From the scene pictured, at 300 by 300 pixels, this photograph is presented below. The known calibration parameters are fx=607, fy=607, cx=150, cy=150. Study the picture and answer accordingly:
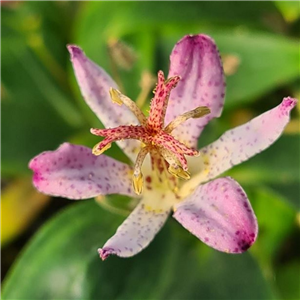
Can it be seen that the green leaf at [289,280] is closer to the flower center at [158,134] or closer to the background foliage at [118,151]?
the background foliage at [118,151]

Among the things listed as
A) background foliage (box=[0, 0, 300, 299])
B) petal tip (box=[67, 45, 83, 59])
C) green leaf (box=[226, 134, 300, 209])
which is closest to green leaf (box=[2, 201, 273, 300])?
background foliage (box=[0, 0, 300, 299])

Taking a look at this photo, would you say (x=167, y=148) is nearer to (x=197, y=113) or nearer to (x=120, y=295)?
(x=197, y=113)

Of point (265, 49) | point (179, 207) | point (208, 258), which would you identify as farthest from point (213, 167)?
point (265, 49)

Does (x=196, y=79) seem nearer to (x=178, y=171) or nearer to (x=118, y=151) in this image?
(x=178, y=171)

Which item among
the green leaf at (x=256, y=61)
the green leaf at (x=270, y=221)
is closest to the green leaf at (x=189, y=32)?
the green leaf at (x=256, y=61)

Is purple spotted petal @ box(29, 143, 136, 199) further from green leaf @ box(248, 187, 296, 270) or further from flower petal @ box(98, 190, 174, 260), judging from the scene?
green leaf @ box(248, 187, 296, 270)
